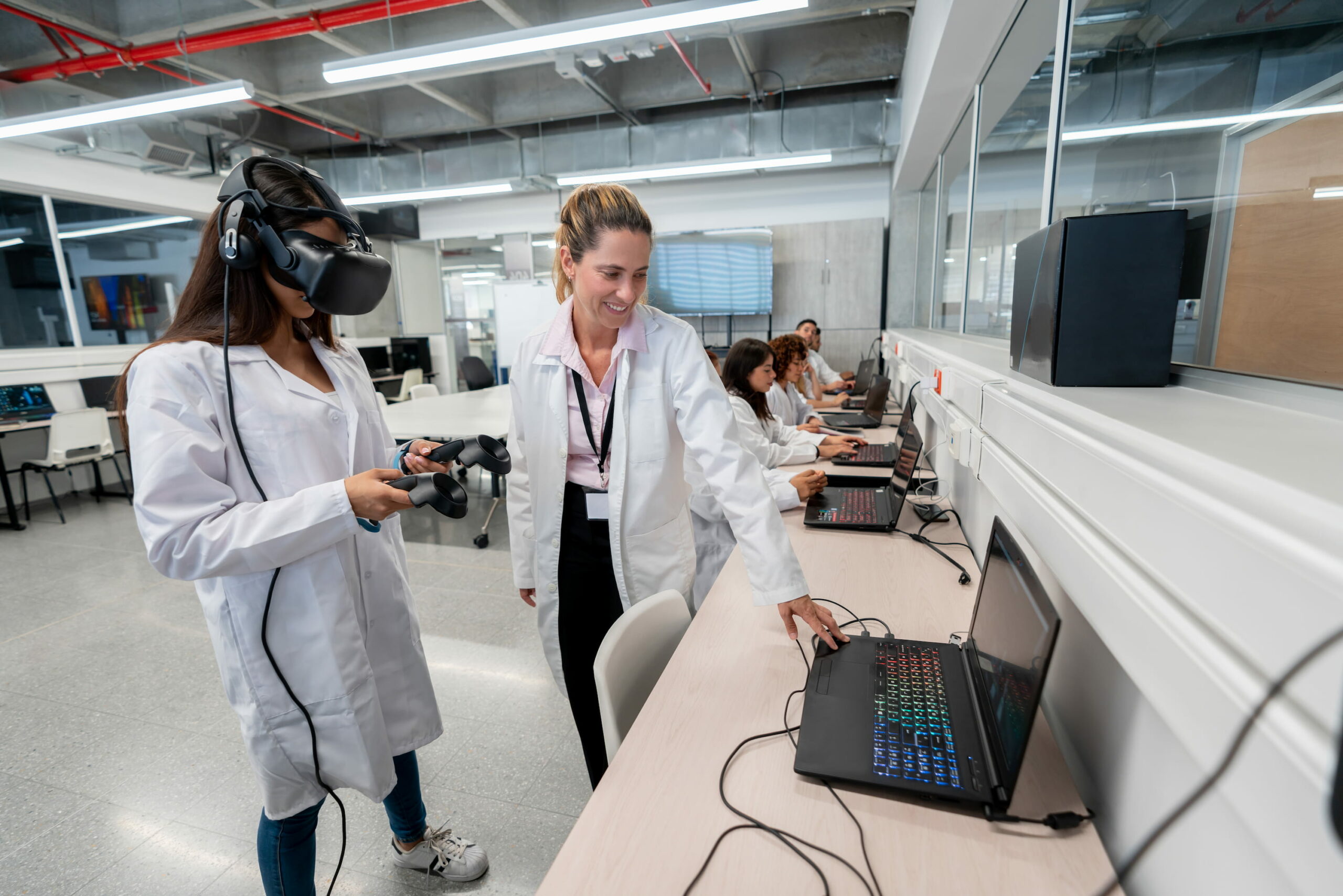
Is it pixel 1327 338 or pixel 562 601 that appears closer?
pixel 1327 338

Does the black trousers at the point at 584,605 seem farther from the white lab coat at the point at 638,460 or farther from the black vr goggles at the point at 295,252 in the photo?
the black vr goggles at the point at 295,252

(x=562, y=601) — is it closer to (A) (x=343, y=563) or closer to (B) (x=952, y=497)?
(A) (x=343, y=563)

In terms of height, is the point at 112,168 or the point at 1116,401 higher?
the point at 112,168

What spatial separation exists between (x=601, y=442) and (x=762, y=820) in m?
0.86

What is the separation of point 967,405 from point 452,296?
7.98m

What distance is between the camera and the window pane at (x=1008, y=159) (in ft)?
5.99

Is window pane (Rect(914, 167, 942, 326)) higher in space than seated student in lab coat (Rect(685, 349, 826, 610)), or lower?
higher

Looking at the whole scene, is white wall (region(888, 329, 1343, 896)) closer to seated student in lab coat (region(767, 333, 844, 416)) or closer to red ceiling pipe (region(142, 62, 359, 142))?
seated student in lab coat (region(767, 333, 844, 416))

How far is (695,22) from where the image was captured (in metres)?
2.70

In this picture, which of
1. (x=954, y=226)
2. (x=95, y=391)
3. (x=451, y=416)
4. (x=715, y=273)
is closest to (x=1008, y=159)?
(x=954, y=226)

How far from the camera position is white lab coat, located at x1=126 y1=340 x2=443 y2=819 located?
901mm

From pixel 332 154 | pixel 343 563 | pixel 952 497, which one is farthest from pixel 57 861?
pixel 332 154

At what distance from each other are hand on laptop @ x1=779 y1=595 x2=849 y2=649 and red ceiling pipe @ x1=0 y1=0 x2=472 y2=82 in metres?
3.94

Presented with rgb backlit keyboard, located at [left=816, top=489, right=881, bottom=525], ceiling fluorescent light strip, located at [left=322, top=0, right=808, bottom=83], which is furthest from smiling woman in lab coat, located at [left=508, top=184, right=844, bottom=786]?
ceiling fluorescent light strip, located at [left=322, top=0, right=808, bottom=83]
